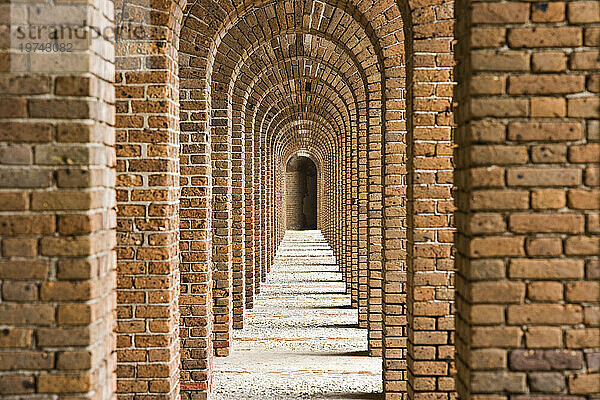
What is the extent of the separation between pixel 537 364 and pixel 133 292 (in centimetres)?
256

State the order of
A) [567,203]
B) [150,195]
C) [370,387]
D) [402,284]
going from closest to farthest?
1. [567,203]
2. [150,195]
3. [402,284]
4. [370,387]

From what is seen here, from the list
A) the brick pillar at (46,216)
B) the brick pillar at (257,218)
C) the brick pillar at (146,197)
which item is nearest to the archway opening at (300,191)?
the brick pillar at (257,218)

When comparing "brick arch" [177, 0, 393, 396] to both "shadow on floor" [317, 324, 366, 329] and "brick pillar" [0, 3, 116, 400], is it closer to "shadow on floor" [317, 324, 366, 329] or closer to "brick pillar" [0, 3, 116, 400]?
"shadow on floor" [317, 324, 366, 329]

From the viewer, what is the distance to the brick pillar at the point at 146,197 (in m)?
4.47

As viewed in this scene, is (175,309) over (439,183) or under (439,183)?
under

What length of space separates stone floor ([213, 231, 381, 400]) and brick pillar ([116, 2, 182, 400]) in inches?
99.0

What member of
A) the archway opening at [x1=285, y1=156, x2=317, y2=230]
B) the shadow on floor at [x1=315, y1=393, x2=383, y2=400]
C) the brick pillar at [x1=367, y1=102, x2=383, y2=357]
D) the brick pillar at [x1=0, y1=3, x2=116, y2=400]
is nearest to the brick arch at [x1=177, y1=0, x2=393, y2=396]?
the brick pillar at [x1=367, y1=102, x2=383, y2=357]

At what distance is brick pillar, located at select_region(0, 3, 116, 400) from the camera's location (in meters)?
2.73

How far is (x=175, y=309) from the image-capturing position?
4.75 m

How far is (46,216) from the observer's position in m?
2.74

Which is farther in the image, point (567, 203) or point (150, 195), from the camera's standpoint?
point (150, 195)

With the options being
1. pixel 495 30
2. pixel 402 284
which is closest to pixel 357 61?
pixel 402 284

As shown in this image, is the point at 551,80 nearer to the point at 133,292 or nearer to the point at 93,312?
the point at 93,312

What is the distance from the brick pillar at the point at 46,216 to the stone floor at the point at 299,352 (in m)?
4.30
